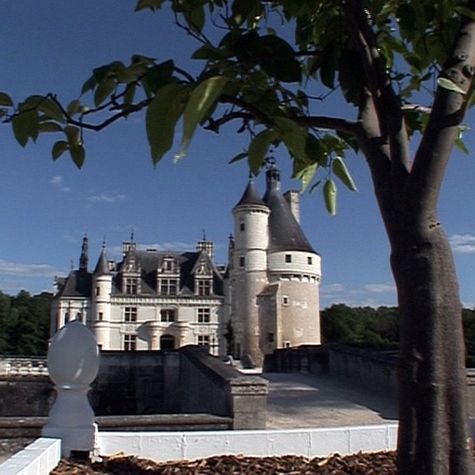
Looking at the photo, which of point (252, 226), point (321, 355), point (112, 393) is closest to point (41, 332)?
point (252, 226)

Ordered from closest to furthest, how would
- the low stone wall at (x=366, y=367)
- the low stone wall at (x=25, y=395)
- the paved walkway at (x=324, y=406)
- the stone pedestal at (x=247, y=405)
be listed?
the stone pedestal at (x=247, y=405)
the paved walkway at (x=324, y=406)
the low stone wall at (x=366, y=367)
the low stone wall at (x=25, y=395)

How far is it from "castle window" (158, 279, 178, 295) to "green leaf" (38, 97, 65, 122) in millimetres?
47674

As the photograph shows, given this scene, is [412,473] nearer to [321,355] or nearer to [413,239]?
[413,239]

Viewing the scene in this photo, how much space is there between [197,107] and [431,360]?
4.34ft

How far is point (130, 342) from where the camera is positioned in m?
47.6

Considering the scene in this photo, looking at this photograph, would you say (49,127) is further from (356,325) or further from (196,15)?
(356,325)

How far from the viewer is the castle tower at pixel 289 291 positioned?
3806cm

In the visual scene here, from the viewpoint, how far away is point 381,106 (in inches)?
81.5

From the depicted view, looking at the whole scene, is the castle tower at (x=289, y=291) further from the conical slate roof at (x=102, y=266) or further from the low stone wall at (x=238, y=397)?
the low stone wall at (x=238, y=397)

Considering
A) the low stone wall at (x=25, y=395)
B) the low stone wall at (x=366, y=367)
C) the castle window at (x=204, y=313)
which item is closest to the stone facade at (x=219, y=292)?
the castle window at (x=204, y=313)

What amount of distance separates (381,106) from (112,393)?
1789 centimetres

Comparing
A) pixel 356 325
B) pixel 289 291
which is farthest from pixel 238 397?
pixel 356 325

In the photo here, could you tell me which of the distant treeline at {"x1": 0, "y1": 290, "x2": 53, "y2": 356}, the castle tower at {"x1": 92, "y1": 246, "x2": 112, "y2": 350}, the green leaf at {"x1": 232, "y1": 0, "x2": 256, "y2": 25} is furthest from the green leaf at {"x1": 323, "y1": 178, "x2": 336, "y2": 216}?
the distant treeline at {"x1": 0, "y1": 290, "x2": 53, "y2": 356}

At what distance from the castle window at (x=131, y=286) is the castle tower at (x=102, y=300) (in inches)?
54.4
